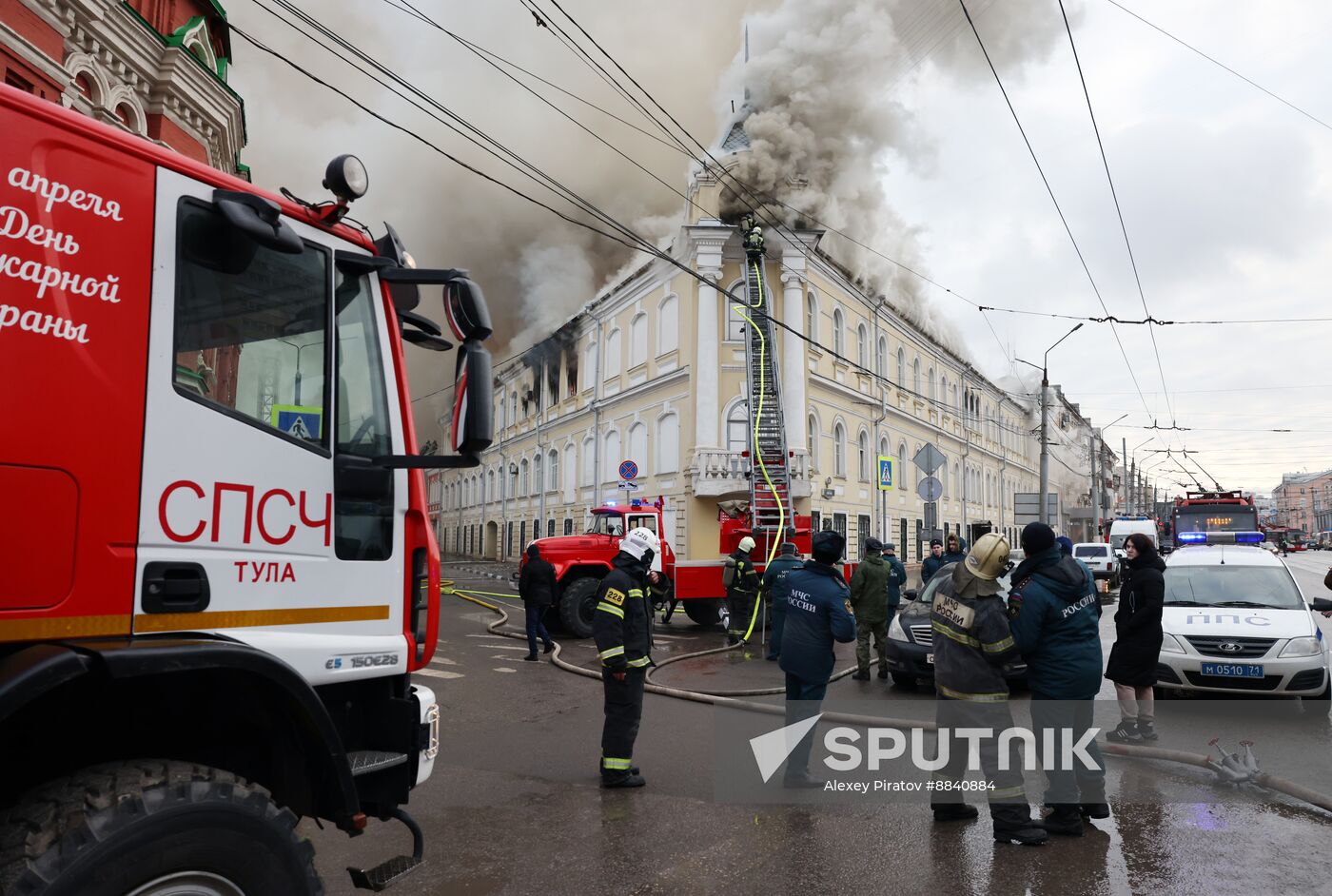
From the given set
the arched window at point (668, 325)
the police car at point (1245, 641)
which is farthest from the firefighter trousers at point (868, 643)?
the arched window at point (668, 325)

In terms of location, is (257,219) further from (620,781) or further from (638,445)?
(638,445)

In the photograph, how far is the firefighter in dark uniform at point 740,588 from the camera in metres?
13.1

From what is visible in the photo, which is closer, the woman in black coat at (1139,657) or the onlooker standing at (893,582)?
the woman in black coat at (1139,657)

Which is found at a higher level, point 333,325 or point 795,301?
point 795,301

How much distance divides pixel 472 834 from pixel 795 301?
23.8 m

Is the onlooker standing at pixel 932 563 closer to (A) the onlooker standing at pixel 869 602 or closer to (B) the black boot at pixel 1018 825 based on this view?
(A) the onlooker standing at pixel 869 602

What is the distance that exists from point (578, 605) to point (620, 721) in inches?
325

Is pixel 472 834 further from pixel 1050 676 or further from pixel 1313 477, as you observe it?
pixel 1313 477

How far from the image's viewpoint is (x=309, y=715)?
106 inches

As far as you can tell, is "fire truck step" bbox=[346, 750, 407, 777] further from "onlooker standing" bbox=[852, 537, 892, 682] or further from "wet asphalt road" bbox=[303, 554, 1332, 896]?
"onlooker standing" bbox=[852, 537, 892, 682]

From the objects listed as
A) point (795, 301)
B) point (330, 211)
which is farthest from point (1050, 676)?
point (795, 301)

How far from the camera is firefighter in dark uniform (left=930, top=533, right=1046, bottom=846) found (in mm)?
4809

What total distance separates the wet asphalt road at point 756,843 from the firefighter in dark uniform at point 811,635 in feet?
1.77

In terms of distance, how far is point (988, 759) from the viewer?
480cm
